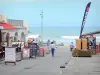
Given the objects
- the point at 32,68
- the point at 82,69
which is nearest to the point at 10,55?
the point at 32,68

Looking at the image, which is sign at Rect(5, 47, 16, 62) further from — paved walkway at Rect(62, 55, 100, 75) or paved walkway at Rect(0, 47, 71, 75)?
paved walkway at Rect(62, 55, 100, 75)

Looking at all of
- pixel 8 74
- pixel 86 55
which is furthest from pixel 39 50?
pixel 8 74

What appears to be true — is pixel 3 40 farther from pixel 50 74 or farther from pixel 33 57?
pixel 50 74

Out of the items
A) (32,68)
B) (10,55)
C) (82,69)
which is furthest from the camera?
(10,55)

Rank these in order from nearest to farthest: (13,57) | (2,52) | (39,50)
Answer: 1. (13,57)
2. (2,52)
3. (39,50)

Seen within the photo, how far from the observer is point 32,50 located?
1105 inches

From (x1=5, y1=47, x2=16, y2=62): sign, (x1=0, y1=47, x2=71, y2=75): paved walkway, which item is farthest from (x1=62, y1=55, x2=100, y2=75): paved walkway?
(x1=5, y1=47, x2=16, y2=62): sign

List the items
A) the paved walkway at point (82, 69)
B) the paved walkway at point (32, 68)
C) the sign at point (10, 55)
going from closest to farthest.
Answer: the paved walkway at point (82, 69), the paved walkway at point (32, 68), the sign at point (10, 55)

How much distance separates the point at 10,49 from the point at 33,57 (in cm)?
674

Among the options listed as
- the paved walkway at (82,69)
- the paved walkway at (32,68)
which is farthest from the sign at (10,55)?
the paved walkway at (82,69)

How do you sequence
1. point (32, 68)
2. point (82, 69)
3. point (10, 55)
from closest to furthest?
point (82, 69), point (32, 68), point (10, 55)

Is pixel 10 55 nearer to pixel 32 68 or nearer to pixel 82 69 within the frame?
pixel 32 68

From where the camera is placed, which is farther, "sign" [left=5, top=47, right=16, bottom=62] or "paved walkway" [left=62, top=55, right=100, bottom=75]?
"sign" [left=5, top=47, right=16, bottom=62]

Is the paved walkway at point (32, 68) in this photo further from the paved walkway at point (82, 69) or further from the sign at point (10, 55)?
the paved walkway at point (82, 69)
